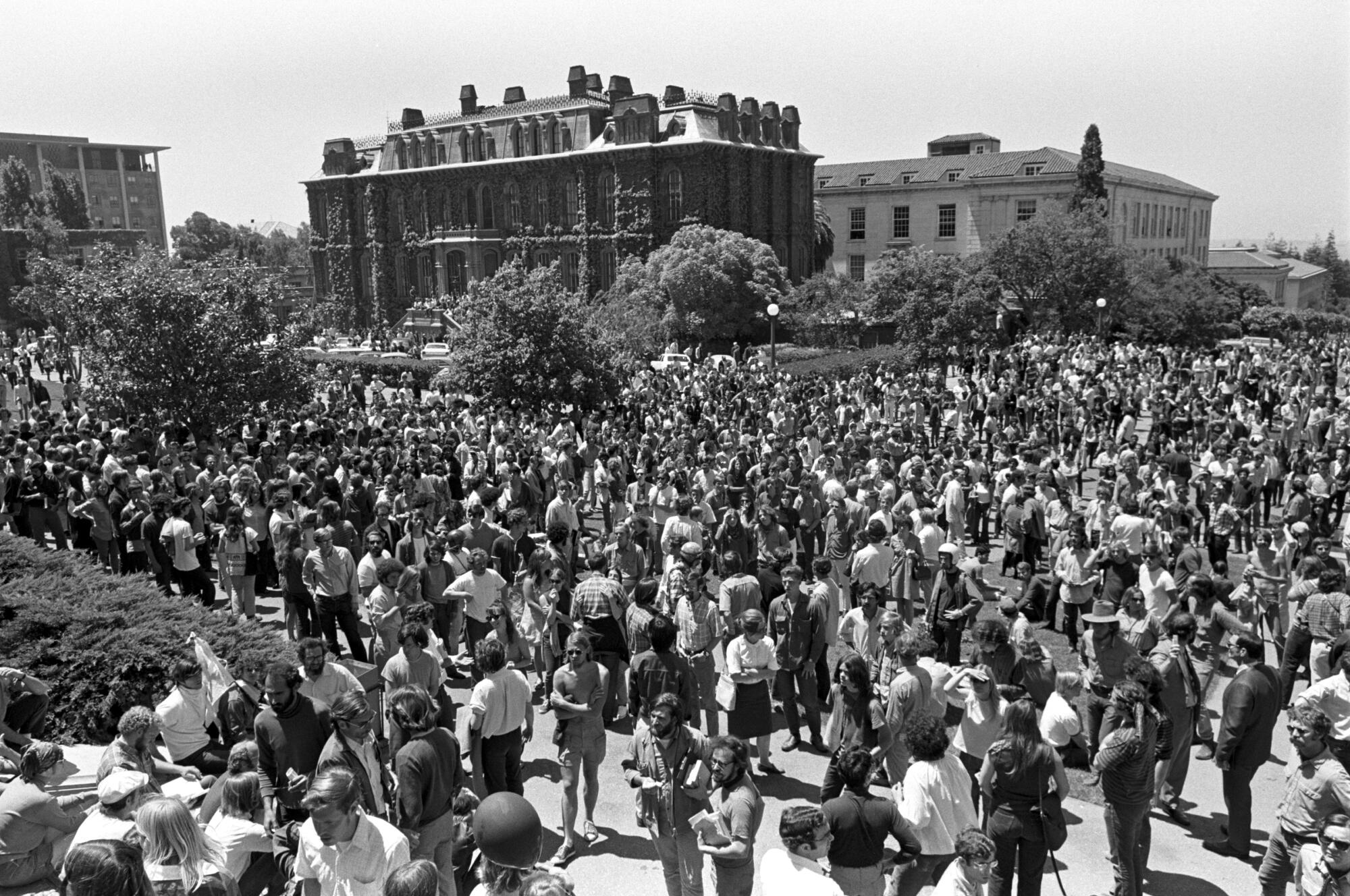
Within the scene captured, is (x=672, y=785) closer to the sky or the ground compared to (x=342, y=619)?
closer to the sky

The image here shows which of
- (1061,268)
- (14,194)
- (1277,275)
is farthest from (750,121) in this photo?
(14,194)

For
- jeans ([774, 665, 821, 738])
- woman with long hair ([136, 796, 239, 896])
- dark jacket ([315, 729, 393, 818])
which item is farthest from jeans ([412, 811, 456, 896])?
jeans ([774, 665, 821, 738])

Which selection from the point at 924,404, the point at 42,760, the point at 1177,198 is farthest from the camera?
the point at 1177,198

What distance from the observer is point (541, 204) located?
51.3m

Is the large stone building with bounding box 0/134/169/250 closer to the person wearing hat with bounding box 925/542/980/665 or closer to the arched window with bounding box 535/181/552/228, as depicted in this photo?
the arched window with bounding box 535/181/552/228

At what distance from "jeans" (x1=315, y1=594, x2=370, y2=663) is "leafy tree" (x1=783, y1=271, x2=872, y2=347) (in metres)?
28.6

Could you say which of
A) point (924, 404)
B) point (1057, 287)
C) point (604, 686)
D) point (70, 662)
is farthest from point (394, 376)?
point (604, 686)

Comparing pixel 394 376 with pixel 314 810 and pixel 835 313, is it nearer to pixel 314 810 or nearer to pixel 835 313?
pixel 835 313

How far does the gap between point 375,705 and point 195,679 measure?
1.22 m

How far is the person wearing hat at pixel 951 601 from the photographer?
8.14 m

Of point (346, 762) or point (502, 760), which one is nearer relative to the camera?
point (346, 762)

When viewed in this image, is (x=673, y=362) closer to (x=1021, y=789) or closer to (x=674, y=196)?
(x=674, y=196)

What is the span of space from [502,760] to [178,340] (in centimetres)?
1351

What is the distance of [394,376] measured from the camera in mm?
35438
